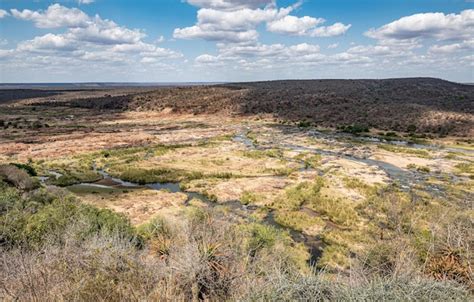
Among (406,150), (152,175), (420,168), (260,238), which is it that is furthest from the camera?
(406,150)

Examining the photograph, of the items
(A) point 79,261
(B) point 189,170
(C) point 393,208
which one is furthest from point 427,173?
(A) point 79,261

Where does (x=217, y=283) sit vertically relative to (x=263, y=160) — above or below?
above

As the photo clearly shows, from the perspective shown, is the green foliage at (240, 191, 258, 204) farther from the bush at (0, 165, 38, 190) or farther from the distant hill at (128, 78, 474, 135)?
the distant hill at (128, 78, 474, 135)

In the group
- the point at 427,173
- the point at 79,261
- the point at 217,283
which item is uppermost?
the point at 79,261

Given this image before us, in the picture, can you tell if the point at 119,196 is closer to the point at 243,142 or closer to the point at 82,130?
the point at 243,142

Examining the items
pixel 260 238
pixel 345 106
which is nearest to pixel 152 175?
pixel 260 238

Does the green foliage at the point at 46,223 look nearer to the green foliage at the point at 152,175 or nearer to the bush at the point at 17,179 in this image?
the bush at the point at 17,179

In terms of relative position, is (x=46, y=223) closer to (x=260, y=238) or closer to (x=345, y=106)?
(x=260, y=238)

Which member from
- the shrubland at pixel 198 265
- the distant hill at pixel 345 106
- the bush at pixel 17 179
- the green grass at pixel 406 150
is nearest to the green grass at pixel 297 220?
the shrubland at pixel 198 265
